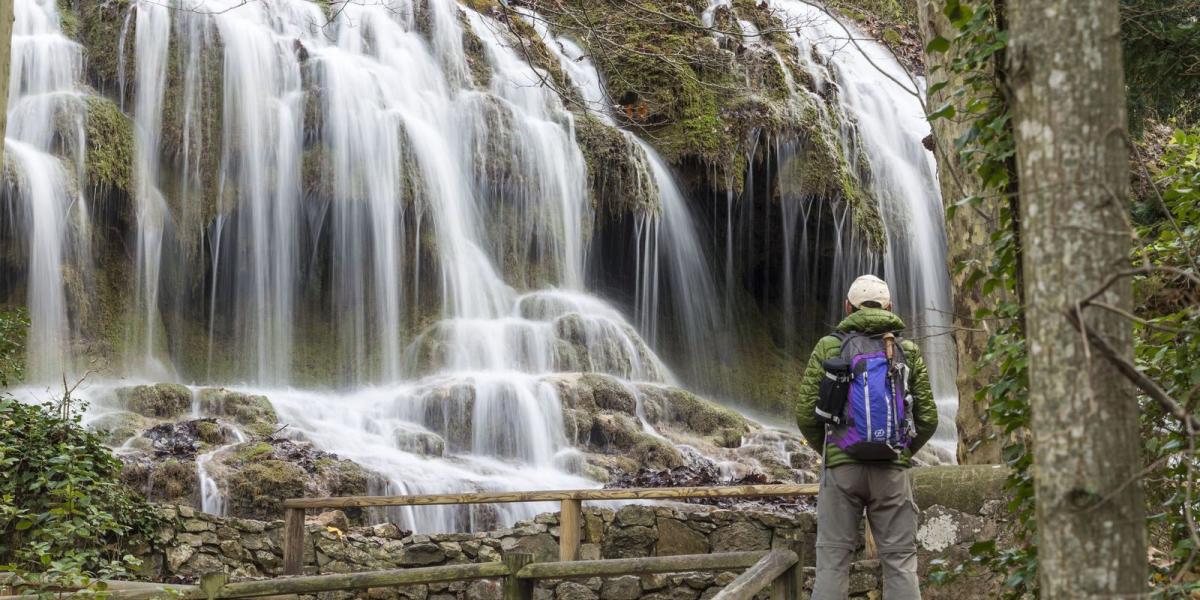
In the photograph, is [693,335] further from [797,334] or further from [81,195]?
[81,195]

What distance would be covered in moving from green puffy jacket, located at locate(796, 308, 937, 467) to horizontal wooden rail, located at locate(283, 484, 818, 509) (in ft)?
6.64

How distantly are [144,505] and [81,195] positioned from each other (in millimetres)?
7552

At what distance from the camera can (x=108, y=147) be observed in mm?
15148

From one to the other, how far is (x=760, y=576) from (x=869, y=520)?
1.65ft

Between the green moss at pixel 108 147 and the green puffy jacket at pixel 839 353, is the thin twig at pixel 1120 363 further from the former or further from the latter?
the green moss at pixel 108 147

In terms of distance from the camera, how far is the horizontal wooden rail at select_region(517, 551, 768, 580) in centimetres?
521

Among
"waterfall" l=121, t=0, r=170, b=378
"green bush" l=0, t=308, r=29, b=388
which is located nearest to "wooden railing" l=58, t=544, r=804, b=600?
"green bush" l=0, t=308, r=29, b=388

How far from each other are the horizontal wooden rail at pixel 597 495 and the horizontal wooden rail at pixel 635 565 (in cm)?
155

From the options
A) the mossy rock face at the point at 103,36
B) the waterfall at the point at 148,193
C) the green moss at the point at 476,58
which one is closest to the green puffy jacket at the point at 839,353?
the waterfall at the point at 148,193

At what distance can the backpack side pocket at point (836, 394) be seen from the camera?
15.3 feet

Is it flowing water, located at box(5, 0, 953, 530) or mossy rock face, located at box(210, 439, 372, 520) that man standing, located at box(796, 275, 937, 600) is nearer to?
mossy rock face, located at box(210, 439, 372, 520)

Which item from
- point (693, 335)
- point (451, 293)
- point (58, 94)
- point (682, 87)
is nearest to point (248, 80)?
point (58, 94)

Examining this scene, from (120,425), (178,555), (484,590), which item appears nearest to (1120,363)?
(484,590)

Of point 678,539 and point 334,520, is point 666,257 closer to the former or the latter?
point 334,520
